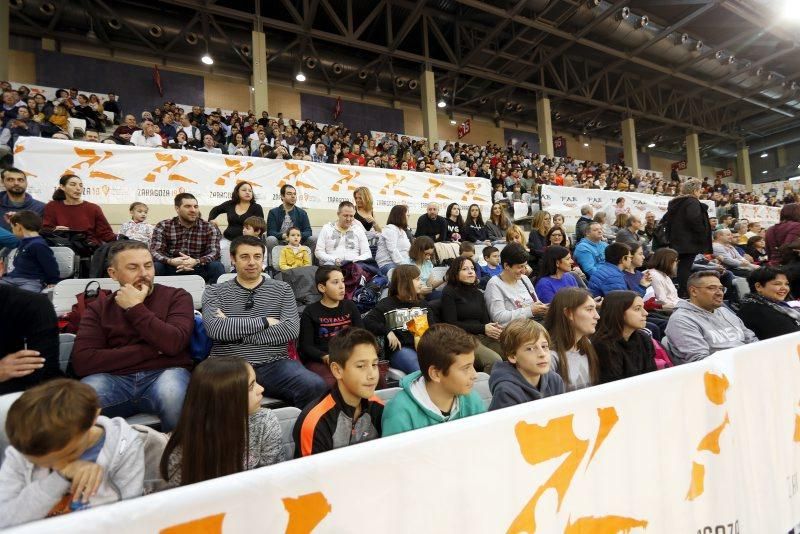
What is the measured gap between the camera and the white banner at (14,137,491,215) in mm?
4953

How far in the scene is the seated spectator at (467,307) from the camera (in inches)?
126

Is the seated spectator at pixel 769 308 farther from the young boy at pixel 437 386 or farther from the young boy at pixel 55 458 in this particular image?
the young boy at pixel 55 458

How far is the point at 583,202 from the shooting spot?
962cm

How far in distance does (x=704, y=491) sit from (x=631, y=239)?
6.11m

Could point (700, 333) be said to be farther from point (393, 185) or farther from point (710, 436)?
point (393, 185)

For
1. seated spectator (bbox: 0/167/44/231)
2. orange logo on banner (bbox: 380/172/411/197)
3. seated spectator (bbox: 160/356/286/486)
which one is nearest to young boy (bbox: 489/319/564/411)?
seated spectator (bbox: 160/356/286/486)

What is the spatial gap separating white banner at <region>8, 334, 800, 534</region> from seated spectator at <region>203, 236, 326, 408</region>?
1.36 meters

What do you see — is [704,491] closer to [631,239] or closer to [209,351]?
[209,351]

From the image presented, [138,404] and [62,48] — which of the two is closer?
[138,404]

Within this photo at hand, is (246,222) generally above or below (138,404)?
above

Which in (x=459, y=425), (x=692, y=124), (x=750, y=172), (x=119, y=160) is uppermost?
(x=692, y=124)

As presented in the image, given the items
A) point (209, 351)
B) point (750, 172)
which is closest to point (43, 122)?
point (209, 351)

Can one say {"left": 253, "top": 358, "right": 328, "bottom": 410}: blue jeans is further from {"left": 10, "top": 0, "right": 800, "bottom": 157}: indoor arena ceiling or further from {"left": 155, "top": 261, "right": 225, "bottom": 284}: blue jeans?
{"left": 10, "top": 0, "right": 800, "bottom": 157}: indoor arena ceiling

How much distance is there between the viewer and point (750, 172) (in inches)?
970
